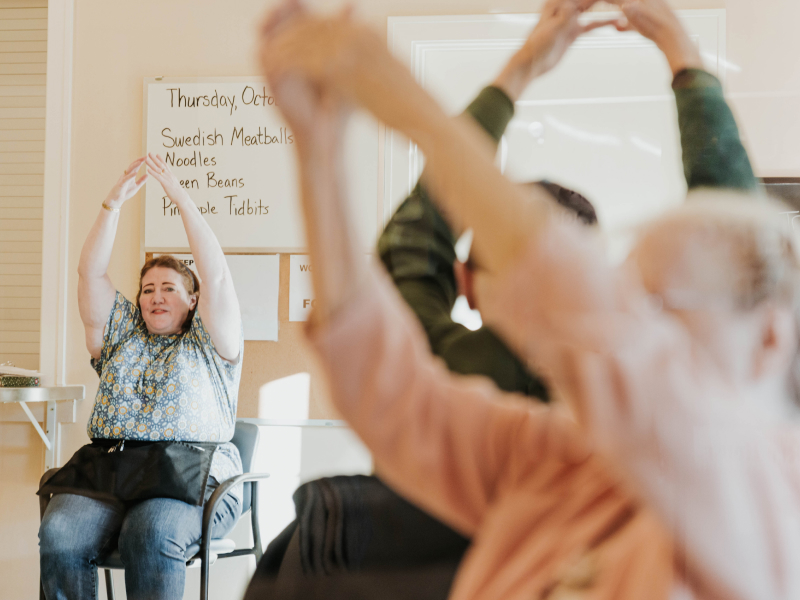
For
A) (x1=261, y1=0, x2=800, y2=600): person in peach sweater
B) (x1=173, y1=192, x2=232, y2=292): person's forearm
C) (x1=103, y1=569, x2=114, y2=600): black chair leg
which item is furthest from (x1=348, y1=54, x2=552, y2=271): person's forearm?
(x1=103, y1=569, x2=114, y2=600): black chair leg

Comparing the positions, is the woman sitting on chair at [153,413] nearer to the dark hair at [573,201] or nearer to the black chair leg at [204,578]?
the black chair leg at [204,578]

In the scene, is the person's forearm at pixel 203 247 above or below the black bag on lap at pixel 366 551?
above

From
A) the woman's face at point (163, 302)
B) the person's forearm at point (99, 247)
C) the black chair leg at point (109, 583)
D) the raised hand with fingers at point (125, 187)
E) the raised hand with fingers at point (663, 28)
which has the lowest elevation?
the black chair leg at point (109, 583)

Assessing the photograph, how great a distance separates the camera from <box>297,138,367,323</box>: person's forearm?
14 centimetres

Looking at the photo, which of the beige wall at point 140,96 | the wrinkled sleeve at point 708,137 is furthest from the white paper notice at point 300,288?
the wrinkled sleeve at point 708,137

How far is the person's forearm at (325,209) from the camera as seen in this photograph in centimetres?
14

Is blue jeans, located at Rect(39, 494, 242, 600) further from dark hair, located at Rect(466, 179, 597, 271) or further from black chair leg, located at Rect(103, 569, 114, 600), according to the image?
dark hair, located at Rect(466, 179, 597, 271)

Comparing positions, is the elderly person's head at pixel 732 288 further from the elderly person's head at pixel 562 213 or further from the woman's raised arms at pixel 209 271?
the woman's raised arms at pixel 209 271

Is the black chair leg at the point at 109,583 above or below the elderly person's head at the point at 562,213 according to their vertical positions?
below

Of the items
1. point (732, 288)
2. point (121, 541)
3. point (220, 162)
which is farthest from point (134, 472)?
point (732, 288)

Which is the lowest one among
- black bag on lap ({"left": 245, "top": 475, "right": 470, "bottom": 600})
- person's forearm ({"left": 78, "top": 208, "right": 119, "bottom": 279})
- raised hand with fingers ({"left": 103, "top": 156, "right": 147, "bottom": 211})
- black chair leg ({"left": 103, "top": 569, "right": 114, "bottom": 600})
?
black chair leg ({"left": 103, "top": 569, "right": 114, "bottom": 600})

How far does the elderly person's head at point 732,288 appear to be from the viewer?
0.14 meters

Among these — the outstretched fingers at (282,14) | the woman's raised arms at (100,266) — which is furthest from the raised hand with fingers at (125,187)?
the outstretched fingers at (282,14)

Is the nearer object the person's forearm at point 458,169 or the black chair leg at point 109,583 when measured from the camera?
the person's forearm at point 458,169
